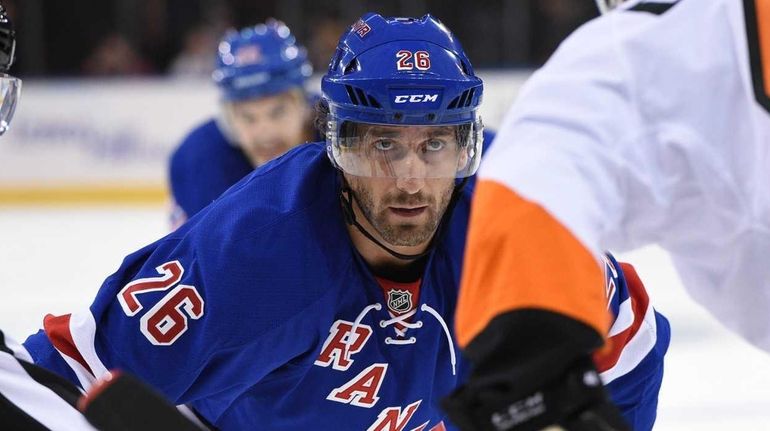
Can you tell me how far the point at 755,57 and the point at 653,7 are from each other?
0.30 feet

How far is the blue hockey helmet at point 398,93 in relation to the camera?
5.95 feet

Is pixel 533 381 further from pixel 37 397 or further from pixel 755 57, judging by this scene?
pixel 37 397

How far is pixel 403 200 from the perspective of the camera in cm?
183

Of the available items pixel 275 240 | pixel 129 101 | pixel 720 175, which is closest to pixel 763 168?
pixel 720 175

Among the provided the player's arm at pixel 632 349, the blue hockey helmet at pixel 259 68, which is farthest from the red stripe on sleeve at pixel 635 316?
the blue hockey helmet at pixel 259 68

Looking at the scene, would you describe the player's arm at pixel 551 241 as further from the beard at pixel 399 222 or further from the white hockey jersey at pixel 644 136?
the beard at pixel 399 222

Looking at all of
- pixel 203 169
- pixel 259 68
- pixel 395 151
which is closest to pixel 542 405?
pixel 395 151

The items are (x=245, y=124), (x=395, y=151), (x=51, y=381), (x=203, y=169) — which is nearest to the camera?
(x=51, y=381)

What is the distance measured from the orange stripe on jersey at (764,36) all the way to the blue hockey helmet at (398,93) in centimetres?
99

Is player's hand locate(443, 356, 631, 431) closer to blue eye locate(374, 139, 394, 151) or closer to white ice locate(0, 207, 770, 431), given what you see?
blue eye locate(374, 139, 394, 151)

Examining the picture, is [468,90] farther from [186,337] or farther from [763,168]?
[763,168]


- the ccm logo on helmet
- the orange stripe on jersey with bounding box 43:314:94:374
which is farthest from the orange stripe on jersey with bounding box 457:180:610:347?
the orange stripe on jersey with bounding box 43:314:94:374

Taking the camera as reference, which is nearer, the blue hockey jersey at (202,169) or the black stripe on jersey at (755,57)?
the black stripe on jersey at (755,57)

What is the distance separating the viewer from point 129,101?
755cm
